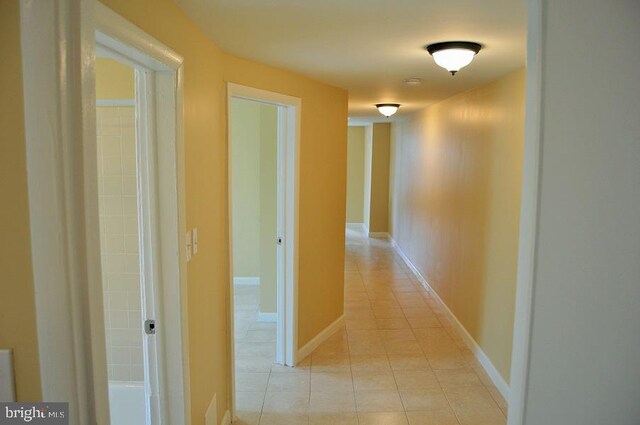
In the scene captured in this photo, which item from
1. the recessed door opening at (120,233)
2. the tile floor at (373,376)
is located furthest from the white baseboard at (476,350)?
the recessed door opening at (120,233)

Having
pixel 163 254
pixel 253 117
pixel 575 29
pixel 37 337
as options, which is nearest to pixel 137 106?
pixel 163 254

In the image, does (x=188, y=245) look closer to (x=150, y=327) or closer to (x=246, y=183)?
(x=150, y=327)

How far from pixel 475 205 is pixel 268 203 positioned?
1.95m

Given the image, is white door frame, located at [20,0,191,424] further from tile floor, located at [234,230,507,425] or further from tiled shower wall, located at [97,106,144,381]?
tile floor, located at [234,230,507,425]

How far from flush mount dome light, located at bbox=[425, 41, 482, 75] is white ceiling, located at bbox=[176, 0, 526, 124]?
0.16 ft

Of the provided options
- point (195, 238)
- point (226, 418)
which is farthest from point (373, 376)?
point (195, 238)

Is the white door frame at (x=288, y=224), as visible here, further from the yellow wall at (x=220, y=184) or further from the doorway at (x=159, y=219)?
the doorway at (x=159, y=219)

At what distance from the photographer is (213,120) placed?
2598 mm

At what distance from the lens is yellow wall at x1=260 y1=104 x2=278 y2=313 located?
4.33 m

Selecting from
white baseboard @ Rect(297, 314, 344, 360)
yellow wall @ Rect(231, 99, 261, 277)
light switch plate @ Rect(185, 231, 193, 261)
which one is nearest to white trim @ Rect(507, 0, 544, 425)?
light switch plate @ Rect(185, 231, 193, 261)

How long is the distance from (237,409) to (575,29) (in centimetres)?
303

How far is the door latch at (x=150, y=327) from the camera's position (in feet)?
6.50

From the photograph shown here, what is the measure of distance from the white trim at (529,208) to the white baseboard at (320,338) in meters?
2.88

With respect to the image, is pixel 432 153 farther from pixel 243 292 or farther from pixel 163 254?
pixel 163 254
